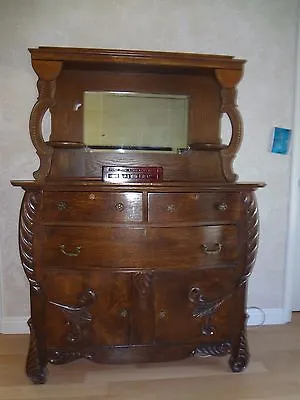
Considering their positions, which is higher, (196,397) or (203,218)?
(203,218)

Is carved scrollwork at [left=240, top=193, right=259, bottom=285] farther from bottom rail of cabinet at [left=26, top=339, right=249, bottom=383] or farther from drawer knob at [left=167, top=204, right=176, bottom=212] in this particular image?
bottom rail of cabinet at [left=26, top=339, right=249, bottom=383]

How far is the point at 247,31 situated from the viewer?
7.00ft

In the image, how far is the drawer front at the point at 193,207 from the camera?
160cm

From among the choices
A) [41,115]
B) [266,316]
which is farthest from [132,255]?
[266,316]

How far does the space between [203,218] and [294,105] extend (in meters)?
1.08

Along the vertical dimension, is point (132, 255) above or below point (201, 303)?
above

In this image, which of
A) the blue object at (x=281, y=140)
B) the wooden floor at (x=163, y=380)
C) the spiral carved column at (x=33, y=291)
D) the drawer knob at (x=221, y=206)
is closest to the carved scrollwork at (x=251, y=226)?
the drawer knob at (x=221, y=206)

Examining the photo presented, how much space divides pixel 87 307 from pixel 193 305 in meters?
0.48

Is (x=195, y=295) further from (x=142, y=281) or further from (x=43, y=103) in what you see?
(x=43, y=103)

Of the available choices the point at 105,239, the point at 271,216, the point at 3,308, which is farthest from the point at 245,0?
the point at 3,308

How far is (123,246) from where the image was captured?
1588mm

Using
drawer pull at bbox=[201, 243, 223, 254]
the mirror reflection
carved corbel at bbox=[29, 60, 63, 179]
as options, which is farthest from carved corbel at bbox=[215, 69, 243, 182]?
carved corbel at bbox=[29, 60, 63, 179]

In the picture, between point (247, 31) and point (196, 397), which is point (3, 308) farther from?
point (247, 31)

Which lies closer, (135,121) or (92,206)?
(92,206)
